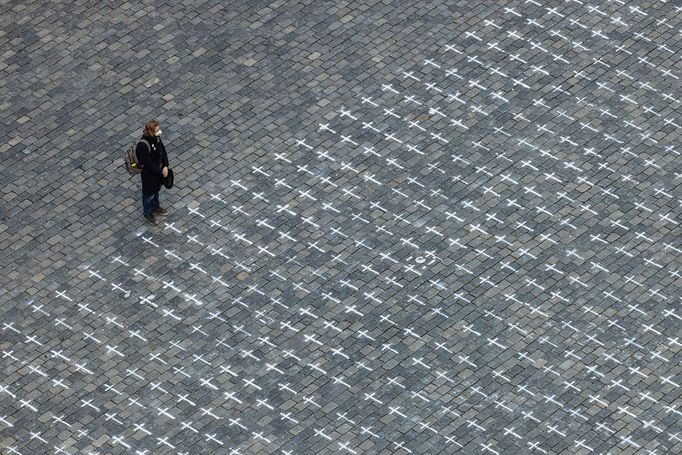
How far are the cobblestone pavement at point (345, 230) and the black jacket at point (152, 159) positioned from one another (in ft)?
2.44

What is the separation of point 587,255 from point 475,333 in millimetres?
1755

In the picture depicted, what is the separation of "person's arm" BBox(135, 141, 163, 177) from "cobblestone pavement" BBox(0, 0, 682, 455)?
0.88 m

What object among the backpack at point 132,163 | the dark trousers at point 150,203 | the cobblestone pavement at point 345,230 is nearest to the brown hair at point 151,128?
the backpack at point 132,163

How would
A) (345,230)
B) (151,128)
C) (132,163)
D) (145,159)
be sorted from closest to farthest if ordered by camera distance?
1. (151,128)
2. (145,159)
3. (132,163)
4. (345,230)

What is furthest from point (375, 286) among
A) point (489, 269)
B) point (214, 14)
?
point (214, 14)

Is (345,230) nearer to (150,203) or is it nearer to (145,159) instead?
(150,203)

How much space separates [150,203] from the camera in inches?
925

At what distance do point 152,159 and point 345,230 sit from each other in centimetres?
238

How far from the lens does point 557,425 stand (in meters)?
21.4

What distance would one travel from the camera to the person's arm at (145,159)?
A: 23000mm

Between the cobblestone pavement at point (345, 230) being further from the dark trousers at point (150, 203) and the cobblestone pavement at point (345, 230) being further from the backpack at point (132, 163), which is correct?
the backpack at point (132, 163)

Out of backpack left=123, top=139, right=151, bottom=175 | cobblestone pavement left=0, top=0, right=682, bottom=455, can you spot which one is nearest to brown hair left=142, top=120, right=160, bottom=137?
backpack left=123, top=139, right=151, bottom=175

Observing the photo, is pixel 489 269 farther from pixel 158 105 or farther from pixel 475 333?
pixel 158 105

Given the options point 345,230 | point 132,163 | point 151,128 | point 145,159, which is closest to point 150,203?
point 132,163
